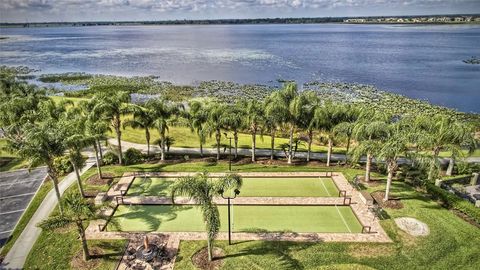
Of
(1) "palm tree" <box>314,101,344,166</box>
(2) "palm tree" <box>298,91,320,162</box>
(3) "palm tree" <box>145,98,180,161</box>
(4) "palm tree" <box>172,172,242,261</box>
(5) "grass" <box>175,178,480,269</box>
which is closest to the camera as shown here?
(4) "palm tree" <box>172,172,242,261</box>

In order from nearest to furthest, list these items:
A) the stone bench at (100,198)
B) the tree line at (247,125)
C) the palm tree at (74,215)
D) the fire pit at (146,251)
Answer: the palm tree at (74,215) → the fire pit at (146,251) → the tree line at (247,125) → the stone bench at (100,198)

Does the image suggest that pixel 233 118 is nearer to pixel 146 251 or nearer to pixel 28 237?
pixel 146 251

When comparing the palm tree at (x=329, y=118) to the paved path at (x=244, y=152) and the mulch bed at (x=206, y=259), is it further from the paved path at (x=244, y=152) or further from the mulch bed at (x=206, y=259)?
the mulch bed at (x=206, y=259)

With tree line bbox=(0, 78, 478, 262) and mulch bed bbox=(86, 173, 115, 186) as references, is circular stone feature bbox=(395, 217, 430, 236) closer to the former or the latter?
tree line bbox=(0, 78, 478, 262)

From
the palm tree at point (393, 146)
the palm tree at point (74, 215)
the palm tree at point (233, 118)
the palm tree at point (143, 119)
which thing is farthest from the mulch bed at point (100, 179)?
the palm tree at point (393, 146)

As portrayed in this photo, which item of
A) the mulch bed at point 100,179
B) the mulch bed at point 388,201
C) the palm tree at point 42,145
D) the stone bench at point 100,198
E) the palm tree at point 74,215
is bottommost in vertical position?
the mulch bed at point 388,201

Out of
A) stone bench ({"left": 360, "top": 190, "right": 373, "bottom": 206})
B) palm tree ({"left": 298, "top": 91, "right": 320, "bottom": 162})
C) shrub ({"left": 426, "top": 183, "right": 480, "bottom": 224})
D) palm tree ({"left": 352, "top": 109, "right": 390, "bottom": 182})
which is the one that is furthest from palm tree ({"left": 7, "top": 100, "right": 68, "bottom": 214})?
shrub ({"left": 426, "top": 183, "right": 480, "bottom": 224})

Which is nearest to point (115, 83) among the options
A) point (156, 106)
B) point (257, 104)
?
point (156, 106)
